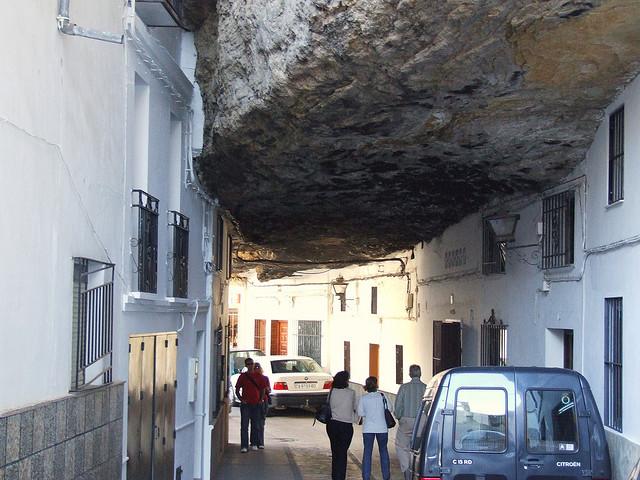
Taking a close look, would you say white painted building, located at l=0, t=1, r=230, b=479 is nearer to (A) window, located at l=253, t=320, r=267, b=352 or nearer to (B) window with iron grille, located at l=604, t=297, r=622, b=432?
(B) window with iron grille, located at l=604, t=297, r=622, b=432

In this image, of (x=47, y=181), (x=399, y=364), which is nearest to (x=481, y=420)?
(x=47, y=181)

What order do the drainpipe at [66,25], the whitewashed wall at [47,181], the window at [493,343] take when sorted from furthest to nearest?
1. the window at [493,343]
2. the drainpipe at [66,25]
3. the whitewashed wall at [47,181]

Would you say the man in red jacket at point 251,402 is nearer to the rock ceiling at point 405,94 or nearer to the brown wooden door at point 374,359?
the rock ceiling at point 405,94

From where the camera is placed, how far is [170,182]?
11734mm

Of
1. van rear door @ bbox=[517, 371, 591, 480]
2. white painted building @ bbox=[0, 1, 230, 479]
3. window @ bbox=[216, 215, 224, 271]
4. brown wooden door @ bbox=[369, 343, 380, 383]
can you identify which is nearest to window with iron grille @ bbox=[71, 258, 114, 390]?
white painted building @ bbox=[0, 1, 230, 479]

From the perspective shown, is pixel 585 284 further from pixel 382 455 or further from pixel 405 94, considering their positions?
pixel 382 455

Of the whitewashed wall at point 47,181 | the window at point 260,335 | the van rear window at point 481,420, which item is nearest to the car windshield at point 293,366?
the window at point 260,335

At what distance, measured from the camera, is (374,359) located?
Result: 85.7 feet

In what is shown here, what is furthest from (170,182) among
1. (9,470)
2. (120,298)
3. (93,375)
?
(9,470)

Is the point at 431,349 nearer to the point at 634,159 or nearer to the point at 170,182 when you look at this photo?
the point at 170,182

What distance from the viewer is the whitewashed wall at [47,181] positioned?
5.75 metres

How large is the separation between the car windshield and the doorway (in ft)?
36.0

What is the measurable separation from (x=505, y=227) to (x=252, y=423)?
881 centimetres

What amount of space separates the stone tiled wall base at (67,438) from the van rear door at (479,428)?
273cm
